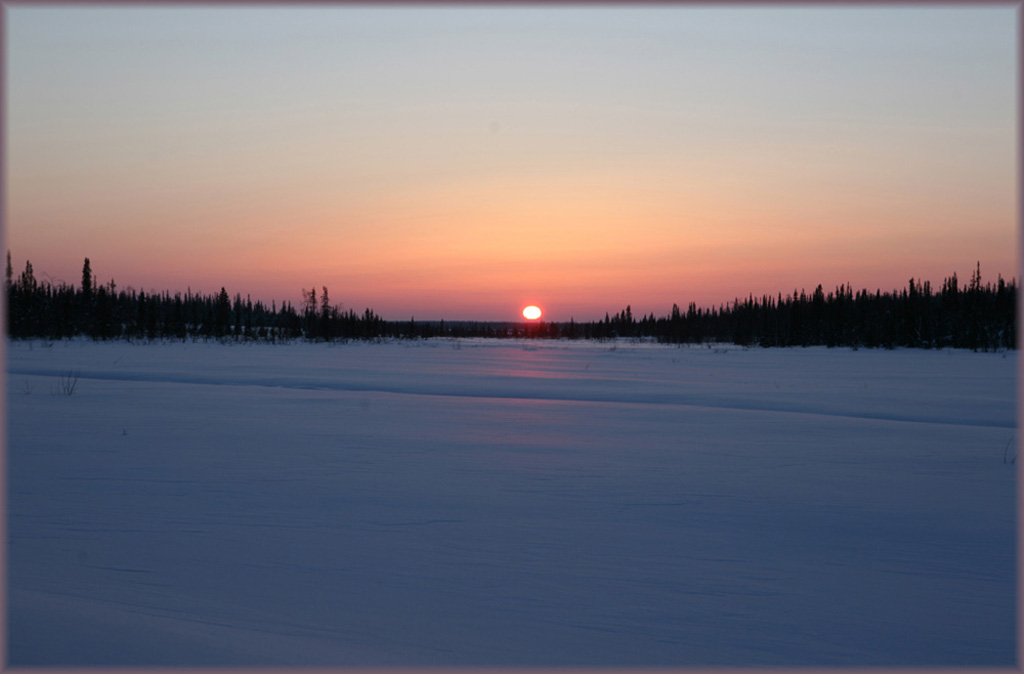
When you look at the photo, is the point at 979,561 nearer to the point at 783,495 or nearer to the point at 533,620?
the point at 783,495

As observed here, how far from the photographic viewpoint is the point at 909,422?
432 inches

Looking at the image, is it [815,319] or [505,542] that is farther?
[815,319]

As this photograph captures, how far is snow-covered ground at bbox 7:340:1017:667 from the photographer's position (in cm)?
326

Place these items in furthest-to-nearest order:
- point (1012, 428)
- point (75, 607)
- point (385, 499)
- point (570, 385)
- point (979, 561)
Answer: point (570, 385) → point (1012, 428) → point (385, 499) → point (979, 561) → point (75, 607)

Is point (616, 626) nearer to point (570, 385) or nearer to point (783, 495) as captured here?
point (783, 495)

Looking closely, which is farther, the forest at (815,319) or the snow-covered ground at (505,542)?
the forest at (815,319)

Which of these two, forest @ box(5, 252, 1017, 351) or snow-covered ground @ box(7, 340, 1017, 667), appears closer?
snow-covered ground @ box(7, 340, 1017, 667)

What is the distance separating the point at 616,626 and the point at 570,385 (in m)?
13.6

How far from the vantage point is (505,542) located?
4.64 meters

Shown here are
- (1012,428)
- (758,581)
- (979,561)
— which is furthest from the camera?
(1012,428)

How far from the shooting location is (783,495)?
5984 millimetres

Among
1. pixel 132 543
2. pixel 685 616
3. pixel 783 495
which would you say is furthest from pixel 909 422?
pixel 132 543

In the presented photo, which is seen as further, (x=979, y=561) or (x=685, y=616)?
(x=979, y=561)

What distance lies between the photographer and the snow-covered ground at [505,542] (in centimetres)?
326
